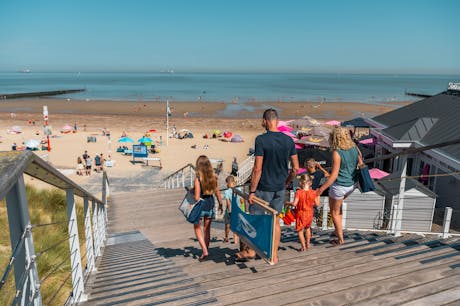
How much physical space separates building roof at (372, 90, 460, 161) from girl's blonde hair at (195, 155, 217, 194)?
9558mm

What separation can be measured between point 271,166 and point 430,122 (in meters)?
13.0

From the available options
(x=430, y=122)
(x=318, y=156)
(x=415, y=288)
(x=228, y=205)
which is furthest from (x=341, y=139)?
(x=430, y=122)

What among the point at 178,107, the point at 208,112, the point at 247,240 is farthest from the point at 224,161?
the point at 178,107

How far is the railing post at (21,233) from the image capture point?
175 centimetres

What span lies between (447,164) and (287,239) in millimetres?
8649

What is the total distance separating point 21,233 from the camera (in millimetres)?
1797

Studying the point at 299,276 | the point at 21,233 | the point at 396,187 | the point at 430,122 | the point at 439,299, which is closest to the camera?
the point at 21,233

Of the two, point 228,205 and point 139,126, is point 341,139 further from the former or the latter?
point 139,126

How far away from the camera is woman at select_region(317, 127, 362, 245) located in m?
4.50

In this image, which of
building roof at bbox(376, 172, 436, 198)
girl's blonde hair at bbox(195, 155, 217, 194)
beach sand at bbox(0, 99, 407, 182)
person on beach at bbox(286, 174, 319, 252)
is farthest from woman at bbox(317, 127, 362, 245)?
beach sand at bbox(0, 99, 407, 182)

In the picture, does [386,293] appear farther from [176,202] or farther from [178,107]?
[178,107]

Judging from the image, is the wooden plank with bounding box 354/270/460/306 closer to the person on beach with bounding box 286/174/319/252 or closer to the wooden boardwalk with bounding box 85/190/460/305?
the wooden boardwalk with bounding box 85/190/460/305

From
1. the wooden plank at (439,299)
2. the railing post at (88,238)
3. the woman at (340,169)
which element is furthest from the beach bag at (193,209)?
the wooden plank at (439,299)

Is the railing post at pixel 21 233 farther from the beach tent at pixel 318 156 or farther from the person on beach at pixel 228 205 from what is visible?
the beach tent at pixel 318 156
